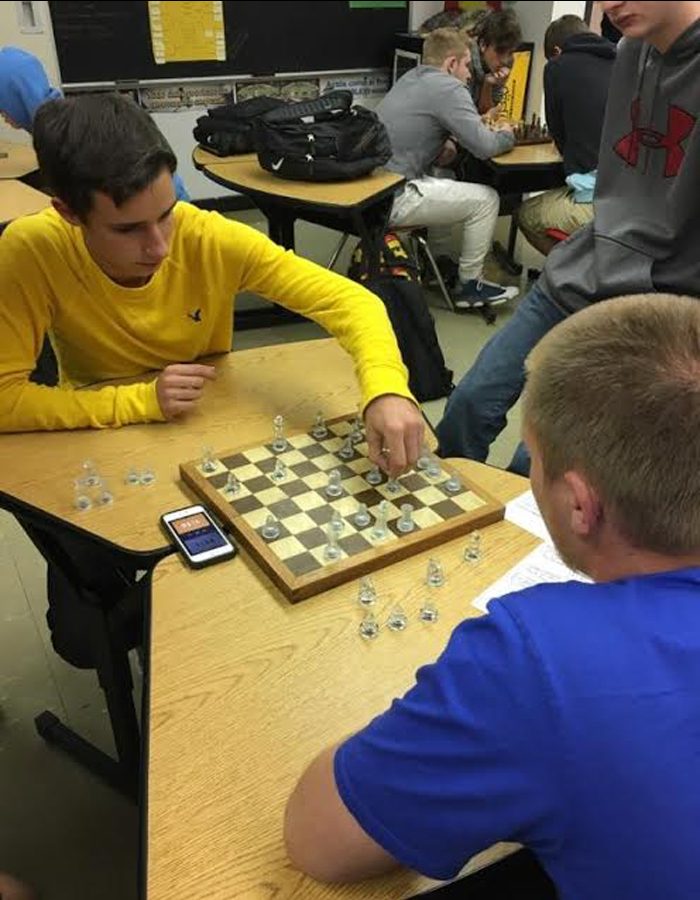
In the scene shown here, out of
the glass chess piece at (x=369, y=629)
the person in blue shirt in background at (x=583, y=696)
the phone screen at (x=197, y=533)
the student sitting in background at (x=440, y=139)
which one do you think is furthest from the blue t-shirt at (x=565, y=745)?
the student sitting in background at (x=440, y=139)

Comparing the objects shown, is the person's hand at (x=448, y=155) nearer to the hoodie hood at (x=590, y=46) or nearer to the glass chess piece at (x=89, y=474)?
the hoodie hood at (x=590, y=46)

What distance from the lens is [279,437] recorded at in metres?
1.52

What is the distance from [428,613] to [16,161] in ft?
11.6

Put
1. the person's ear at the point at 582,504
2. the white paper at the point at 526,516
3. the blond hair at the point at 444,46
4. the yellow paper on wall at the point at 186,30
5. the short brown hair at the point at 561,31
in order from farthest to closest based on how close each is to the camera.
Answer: the yellow paper on wall at the point at 186,30 → the short brown hair at the point at 561,31 → the blond hair at the point at 444,46 → the white paper at the point at 526,516 → the person's ear at the point at 582,504

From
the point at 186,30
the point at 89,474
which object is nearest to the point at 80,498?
the point at 89,474

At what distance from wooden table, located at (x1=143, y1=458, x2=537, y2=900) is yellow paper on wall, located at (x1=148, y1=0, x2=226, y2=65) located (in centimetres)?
482

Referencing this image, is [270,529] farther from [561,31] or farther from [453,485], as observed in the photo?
[561,31]

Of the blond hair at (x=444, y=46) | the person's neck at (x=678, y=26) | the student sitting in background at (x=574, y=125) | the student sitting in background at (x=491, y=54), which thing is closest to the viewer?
the person's neck at (x=678, y=26)

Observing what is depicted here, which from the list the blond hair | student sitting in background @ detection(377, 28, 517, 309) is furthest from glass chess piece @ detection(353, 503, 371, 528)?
the blond hair

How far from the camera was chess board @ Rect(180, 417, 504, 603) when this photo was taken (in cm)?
123

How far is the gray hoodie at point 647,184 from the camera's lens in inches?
68.0

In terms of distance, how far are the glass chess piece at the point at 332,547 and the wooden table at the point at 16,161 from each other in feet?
9.33

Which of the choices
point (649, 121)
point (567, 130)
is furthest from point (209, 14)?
point (649, 121)

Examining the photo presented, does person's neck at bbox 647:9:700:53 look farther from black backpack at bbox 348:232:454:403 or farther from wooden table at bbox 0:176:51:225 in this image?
wooden table at bbox 0:176:51:225
